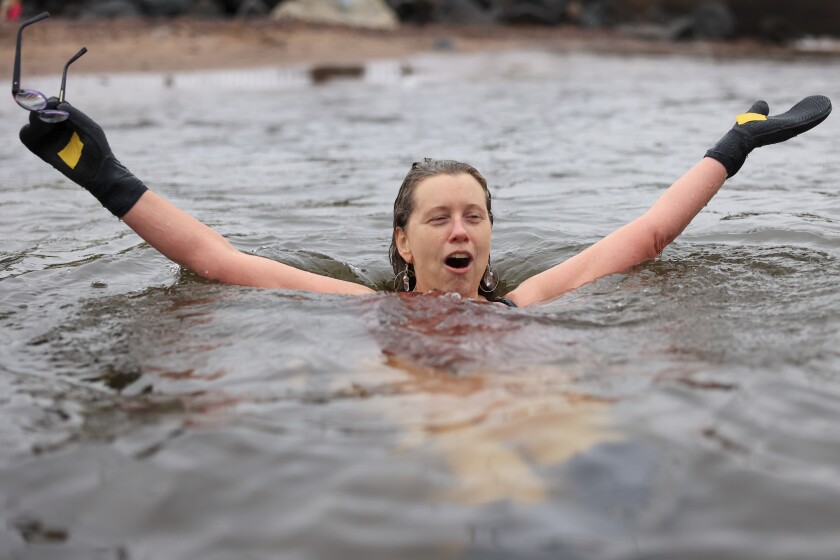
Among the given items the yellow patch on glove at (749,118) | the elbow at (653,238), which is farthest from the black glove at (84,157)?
the yellow patch on glove at (749,118)

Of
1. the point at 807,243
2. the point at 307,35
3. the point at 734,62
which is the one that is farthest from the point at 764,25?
the point at 807,243

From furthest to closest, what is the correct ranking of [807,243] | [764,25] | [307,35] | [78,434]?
[764,25]
[307,35]
[807,243]
[78,434]

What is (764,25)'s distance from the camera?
93.6 ft

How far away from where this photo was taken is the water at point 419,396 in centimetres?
265

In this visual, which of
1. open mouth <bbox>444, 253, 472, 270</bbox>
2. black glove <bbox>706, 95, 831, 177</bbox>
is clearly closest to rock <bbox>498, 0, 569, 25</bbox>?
black glove <bbox>706, 95, 831, 177</bbox>

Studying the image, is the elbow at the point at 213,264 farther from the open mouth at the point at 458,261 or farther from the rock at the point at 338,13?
the rock at the point at 338,13

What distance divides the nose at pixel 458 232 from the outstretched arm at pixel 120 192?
750 millimetres

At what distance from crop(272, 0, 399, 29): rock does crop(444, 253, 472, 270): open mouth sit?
817 inches

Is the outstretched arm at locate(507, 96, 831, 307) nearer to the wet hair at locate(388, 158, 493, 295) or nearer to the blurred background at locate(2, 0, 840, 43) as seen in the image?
the wet hair at locate(388, 158, 493, 295)

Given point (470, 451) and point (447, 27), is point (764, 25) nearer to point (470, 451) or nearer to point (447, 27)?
point (447, 27)

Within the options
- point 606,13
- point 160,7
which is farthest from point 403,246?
point 606,13

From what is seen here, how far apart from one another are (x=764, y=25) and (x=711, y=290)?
2635 centimetres

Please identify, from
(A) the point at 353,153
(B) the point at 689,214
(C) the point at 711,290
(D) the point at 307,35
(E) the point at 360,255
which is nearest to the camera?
(C) the point at 711,290

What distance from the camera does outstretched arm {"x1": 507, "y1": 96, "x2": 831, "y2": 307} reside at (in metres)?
4.97
